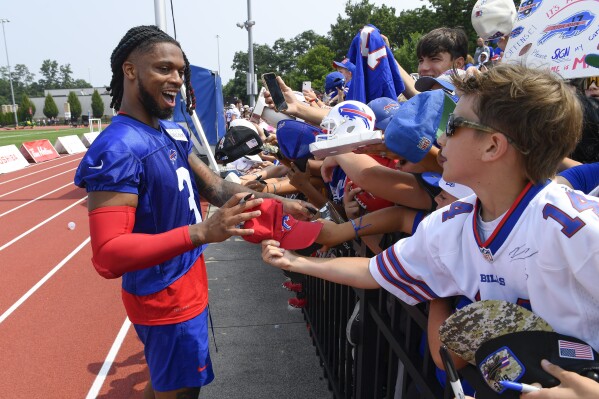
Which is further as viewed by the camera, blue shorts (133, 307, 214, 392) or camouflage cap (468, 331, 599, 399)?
blue shorts (133, 307, 214, 392)

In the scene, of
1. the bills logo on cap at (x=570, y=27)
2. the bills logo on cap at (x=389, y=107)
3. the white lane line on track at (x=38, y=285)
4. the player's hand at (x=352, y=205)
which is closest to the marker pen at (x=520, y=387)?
the player's hand at (x=352, y=205)

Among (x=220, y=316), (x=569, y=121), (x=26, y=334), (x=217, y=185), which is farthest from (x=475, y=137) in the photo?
(x=26, y=334)

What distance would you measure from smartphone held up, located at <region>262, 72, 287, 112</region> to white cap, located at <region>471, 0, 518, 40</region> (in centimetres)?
185

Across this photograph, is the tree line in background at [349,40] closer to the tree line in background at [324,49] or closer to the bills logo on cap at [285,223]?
the tree line in background at [324,49]

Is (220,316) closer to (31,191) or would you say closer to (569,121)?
(569,121)

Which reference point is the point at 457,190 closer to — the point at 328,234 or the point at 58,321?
the point at 328,234

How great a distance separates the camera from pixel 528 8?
2.91 m

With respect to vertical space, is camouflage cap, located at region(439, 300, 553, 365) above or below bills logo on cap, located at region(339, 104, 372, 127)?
below

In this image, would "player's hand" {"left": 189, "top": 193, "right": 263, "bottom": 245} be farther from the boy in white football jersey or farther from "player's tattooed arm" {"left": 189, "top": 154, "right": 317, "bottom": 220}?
"player's tattooed arm" {"left": 189, "top": 154, "right": 317, "bottom": 220}

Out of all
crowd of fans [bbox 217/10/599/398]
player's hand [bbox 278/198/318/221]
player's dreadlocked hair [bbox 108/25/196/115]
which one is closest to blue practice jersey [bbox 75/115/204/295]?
player's dreadlocked hair [bbox 108/25/196/115]

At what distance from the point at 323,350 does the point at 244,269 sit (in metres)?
2.60

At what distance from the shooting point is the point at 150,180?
2.07 metres

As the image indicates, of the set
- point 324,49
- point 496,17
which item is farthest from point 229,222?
point 324,49

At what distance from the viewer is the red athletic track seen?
3.78 meters
